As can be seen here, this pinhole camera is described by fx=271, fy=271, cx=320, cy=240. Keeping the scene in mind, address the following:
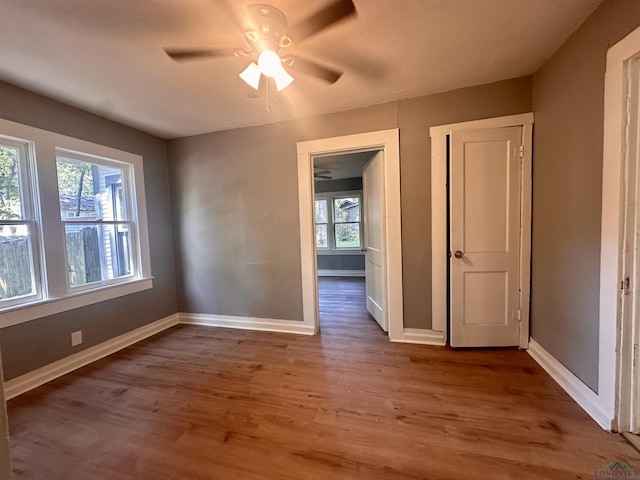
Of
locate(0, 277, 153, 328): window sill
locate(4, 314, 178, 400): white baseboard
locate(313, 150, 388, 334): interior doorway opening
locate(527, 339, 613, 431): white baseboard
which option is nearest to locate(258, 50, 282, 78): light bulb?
locate(0, 277, 153, 328): window sill

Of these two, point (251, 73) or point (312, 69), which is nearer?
point (251, 73)

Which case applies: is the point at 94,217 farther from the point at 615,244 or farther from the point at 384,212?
the point at 615,244

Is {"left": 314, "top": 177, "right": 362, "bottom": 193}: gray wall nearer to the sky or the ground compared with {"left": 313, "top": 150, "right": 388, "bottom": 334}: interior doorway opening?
nearer to the sky

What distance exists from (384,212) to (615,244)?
1.63 m

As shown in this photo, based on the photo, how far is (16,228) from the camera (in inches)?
86.0

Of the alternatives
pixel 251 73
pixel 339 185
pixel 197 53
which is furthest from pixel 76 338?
pixel 339 185

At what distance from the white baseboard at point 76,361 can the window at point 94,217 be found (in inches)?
25.2

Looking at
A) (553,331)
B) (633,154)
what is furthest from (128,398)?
(633,154)

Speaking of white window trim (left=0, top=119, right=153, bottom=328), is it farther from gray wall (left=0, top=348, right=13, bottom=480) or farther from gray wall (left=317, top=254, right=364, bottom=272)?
gray wall (left=317, top=254, right=364, bottom=272)

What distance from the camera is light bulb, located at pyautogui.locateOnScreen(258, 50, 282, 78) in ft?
4.99

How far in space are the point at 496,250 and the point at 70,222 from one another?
391 cm

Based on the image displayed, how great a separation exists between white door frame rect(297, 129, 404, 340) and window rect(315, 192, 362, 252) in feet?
11.6

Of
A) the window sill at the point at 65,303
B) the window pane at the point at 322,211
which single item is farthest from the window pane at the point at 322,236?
the window sill at the point at 65,303

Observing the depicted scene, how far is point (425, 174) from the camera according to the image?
257 centimetres
